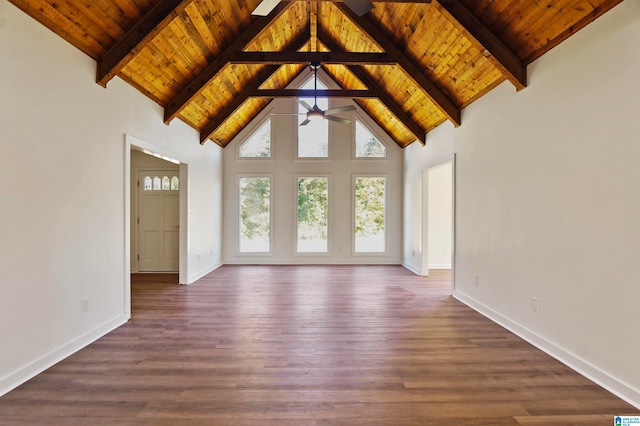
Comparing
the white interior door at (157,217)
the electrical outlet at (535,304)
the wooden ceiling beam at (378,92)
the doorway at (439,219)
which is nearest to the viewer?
the electrical outlet at (535,304)

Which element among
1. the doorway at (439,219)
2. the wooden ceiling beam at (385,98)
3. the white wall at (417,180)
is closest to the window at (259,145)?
the wooden ceiling beam at (385,98)

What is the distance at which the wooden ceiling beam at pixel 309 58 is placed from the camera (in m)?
4.51

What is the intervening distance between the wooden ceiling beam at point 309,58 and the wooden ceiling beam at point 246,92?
1.36 metres

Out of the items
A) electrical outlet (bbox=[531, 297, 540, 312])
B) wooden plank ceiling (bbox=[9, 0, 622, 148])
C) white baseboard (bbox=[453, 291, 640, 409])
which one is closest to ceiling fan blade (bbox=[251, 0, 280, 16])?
wooden plank ceiling (bbox=[9, 0, 622, 148])

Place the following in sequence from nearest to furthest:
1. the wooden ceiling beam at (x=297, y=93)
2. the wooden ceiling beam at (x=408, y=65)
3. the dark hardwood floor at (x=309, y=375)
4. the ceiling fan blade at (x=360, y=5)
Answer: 1. the dark hardwood floor at (x=309, y=375)
2. the ceiling fan blade at (x=360, y=5)
3. the wooden ceiling beam at (x=408, y=65)
4. the wooden ceiling beam at (x=297, y=93)

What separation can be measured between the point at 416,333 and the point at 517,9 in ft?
11.1

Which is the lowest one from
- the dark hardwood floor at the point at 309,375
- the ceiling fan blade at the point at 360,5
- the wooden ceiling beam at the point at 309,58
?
the dark hardwood floor at the point at 309,375

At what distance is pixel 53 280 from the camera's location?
2.70 meters

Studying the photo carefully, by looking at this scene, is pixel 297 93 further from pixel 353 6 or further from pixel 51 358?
pixel 51 358

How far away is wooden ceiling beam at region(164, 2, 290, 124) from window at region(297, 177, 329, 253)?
3.66 meters

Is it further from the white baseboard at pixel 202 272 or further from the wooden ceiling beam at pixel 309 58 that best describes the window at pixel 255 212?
the wooden ceiling beam at pixel 309 58

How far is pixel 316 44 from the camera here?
6258 mm


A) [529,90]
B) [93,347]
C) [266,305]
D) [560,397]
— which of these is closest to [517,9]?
[529,90]

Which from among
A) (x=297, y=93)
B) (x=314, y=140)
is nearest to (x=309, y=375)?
(x=297, y=93)
